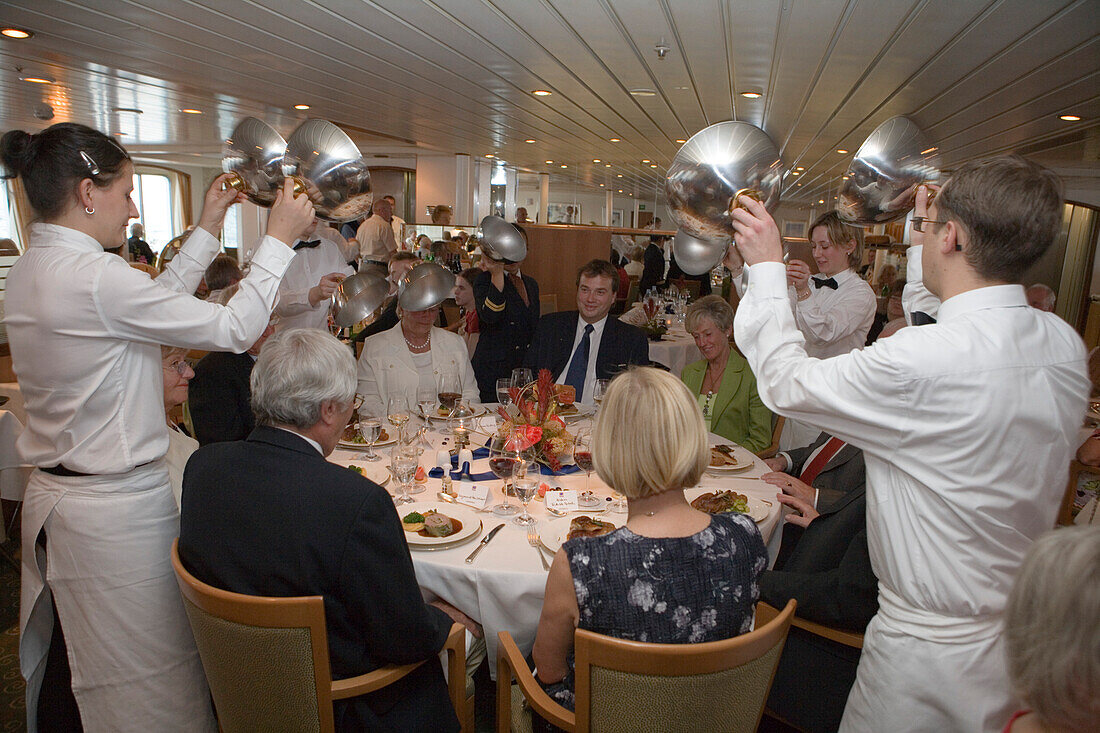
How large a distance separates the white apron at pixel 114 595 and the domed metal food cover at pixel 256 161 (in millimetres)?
889

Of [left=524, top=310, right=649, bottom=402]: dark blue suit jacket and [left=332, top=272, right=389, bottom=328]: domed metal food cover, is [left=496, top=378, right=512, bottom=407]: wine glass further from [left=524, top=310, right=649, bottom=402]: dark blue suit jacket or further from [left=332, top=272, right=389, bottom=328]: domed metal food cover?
[left=332, top=272, right=389, bottom=328]: domed metal food cover

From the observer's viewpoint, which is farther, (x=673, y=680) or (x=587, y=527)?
(x=587, y=527)

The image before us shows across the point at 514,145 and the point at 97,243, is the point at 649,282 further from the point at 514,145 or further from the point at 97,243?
the point at 97,243

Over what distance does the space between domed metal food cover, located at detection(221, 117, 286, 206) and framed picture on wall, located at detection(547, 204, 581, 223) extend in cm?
2245

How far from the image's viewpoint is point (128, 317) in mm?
1766

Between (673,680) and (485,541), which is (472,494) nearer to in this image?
(485,541)

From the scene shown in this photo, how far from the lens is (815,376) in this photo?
56.1 inches

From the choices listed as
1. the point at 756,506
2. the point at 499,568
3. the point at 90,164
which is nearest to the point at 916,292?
the point at 756,506

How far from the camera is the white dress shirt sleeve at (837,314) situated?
4141 millimetres

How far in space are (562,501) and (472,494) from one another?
12.0 inches

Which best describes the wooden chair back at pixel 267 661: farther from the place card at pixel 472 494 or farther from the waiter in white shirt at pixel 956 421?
the waiter in white shirt at pixel 956 421

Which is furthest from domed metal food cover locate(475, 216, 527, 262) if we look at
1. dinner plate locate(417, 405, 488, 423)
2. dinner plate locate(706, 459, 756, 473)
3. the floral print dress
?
the floral print dress

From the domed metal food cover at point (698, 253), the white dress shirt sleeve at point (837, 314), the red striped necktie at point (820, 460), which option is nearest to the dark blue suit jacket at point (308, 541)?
the red striped necktie at point (820, 460)

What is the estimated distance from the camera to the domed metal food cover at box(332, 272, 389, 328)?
4141mm
